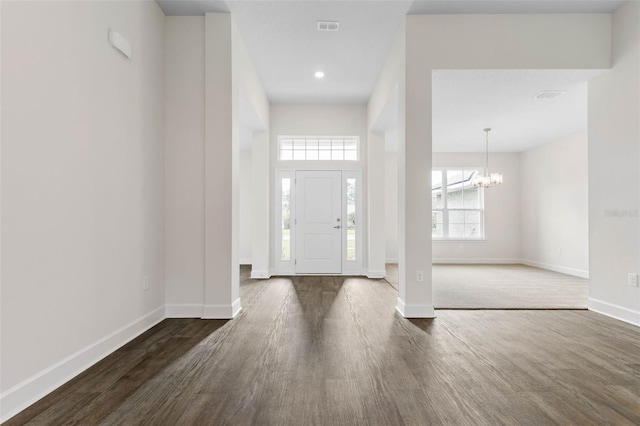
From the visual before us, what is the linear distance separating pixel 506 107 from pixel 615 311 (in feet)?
9.83

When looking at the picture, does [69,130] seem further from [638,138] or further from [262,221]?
[638,138]

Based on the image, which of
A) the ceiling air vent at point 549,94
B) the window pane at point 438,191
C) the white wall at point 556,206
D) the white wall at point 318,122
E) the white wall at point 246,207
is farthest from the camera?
the window pane at point 438,191

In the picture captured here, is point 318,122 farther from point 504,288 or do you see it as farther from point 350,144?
point 504,288

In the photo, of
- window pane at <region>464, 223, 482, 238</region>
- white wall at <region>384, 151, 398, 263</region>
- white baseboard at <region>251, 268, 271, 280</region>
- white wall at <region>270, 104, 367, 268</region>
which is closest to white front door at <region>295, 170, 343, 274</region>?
white wall at <region>270, 104, 367, 268</region>

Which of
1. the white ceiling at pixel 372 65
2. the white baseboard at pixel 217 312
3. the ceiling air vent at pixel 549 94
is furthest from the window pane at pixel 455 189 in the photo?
the white baseboard at pixel 217 312

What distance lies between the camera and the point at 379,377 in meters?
2.14

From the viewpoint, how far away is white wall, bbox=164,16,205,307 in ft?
11.5

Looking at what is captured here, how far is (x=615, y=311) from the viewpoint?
3502 mm

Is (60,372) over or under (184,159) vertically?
under

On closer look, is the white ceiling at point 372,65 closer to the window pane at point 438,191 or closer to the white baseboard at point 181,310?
the window pane at point 438,191

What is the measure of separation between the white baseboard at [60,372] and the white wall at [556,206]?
7383 millimetres

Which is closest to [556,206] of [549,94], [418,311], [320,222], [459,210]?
[459,210]

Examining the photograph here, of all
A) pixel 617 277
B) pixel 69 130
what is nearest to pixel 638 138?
pixel 617 277

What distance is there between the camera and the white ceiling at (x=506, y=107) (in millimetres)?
3832
